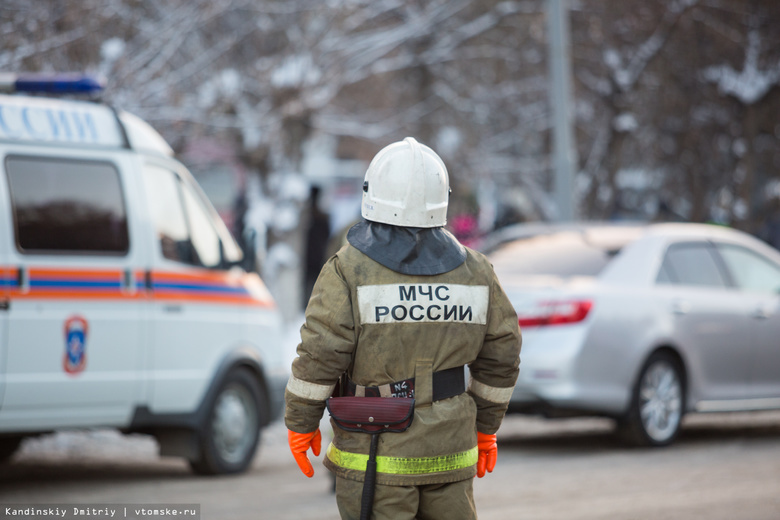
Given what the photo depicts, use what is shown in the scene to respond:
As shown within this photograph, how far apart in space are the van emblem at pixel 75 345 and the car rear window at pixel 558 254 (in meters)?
3.23

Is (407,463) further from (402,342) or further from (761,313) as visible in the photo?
(761,313)

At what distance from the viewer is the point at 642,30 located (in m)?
18.4

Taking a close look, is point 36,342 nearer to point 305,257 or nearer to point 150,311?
point 150,311

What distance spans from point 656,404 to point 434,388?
17.1 feet

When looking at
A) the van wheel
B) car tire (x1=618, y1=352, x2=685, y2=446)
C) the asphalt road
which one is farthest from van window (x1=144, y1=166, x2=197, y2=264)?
car tire (x1=618, y1=352, x2=685, y2=446)

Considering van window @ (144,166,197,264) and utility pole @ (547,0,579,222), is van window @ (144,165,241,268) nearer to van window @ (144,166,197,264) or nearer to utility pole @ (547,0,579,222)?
van window @ (144,166,197,264)

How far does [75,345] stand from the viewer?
6.25 meters

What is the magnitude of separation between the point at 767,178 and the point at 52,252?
19483mm

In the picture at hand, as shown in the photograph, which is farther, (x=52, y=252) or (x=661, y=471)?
(x=661, y=471)

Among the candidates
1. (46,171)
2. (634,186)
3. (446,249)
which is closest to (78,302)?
(46,171)

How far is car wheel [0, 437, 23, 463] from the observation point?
24.4 feet

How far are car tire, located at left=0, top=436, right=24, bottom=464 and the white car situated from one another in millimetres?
3470

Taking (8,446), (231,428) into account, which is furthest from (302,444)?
(8,446)

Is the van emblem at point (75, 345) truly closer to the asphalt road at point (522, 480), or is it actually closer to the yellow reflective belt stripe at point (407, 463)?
the asphalt road at point (522, 480)
